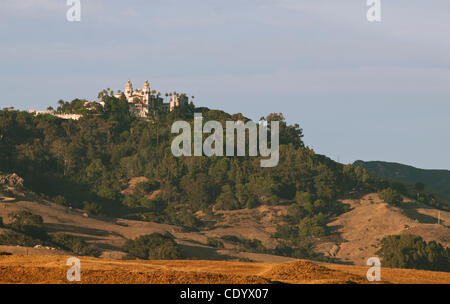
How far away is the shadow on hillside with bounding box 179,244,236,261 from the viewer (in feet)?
284

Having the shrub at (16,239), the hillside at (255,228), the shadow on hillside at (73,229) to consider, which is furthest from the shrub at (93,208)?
the shrub at (16,239)

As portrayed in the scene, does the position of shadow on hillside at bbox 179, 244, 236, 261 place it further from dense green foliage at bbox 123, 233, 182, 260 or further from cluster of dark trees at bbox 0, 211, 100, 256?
cluster of dark trees at bbox 0, 211, 100, 256

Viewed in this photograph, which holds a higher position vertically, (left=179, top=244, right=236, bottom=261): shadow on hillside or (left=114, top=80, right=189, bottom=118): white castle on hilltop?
(left=114, top=80, right=189, bottom=118): white castle on hilltop

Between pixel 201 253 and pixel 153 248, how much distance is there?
6.42m

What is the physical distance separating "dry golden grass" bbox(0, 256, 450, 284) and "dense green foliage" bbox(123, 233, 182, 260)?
114ft

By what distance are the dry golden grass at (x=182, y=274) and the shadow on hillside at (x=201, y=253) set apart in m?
38.5

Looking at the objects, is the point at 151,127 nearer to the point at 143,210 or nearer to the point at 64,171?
the point at 64,171

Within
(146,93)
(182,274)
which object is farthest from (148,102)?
(182,274)

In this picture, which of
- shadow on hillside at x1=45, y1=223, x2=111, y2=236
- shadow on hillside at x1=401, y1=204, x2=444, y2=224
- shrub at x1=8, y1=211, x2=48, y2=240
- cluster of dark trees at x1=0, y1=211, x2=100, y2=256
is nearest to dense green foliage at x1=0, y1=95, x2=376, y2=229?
shadow on hillside at x1=401, y1=204, x2=444, y2=224

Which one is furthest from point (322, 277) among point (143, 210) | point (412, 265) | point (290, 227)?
point (143, 210)

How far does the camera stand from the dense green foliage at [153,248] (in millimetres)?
A: 82625

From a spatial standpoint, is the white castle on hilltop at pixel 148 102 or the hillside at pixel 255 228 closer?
the hillside at pixel 255 228

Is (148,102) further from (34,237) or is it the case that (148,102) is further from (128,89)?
(34,237)

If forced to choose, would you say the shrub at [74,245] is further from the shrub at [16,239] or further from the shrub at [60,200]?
the shrub at [60,200]
